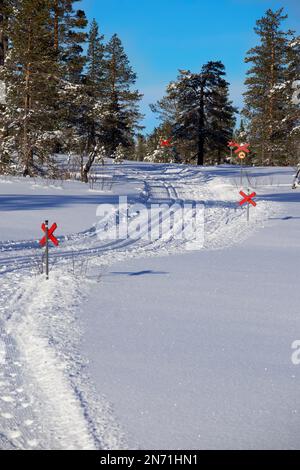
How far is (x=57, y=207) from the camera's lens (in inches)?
535

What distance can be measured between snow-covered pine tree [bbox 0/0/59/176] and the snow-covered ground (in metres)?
10.2

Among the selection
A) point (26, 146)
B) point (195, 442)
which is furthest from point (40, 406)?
point (26, 146)

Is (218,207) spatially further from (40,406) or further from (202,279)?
(40,406)

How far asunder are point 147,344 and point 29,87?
57.7 feet

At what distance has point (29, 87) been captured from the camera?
63.4 ft

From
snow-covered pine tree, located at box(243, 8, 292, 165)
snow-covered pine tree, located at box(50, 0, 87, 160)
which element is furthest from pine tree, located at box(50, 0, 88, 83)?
snow-covered pine tree, located at box(243, 8, 292, 165)

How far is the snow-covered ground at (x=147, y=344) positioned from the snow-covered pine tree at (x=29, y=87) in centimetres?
1023

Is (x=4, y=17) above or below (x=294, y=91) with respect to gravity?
above

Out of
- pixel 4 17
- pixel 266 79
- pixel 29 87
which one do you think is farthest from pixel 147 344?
pixel 266 79

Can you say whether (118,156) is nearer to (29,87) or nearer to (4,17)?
(29,87)

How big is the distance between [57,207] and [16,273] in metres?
6.65

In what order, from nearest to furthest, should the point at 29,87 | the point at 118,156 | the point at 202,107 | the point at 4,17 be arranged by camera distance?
the point at 29,87 → the point at 4,17 → the point at 118,156 → the point at 202,107

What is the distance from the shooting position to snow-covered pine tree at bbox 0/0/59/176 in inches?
739

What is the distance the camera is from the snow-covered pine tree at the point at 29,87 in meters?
18.8
